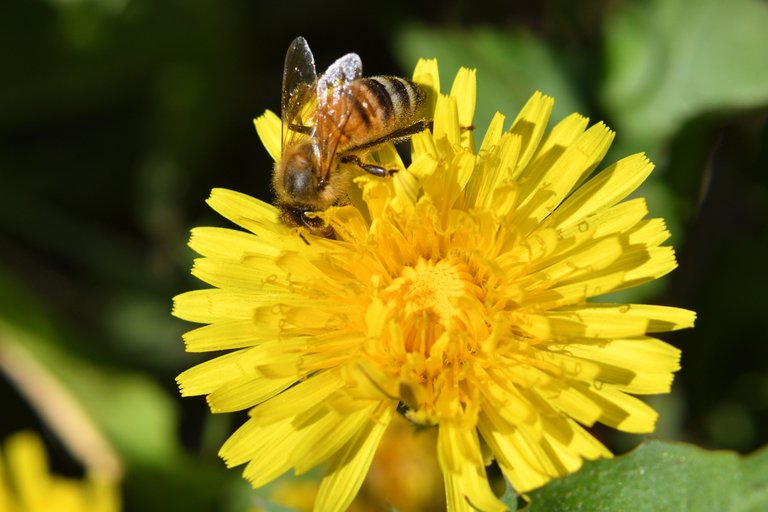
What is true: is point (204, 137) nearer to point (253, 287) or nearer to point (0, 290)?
point (0, 290)

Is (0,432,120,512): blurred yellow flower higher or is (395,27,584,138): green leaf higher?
(395,27,584,138): green leaf

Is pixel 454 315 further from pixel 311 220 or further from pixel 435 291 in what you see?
pixel 311 220

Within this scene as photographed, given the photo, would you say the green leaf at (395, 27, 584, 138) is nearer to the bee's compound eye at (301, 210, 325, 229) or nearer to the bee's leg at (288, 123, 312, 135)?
the bee's leg at (288, 123, 312, 135)

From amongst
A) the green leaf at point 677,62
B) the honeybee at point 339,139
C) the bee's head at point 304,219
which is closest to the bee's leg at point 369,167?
the honeybee at point 339,139

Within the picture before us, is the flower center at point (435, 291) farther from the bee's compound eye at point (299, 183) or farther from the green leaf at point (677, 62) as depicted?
the green leaf at point (677, 62)

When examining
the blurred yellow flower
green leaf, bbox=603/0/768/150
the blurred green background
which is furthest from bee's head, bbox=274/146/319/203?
the blurred yellow flower

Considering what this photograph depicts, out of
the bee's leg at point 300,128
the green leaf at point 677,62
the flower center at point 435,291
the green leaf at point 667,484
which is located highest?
the bee's leg at point 300,128
